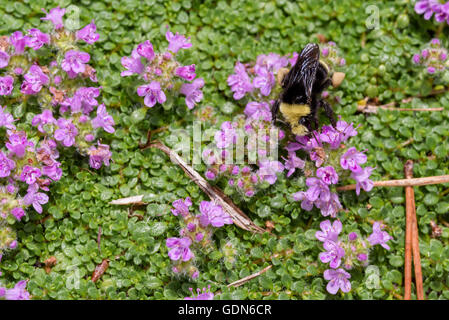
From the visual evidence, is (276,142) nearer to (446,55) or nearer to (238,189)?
(238,189)

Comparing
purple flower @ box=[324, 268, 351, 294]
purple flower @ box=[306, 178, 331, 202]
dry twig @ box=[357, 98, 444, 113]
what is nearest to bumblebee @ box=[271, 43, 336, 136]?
purple flower @ box=[306, 178, 331, 202]

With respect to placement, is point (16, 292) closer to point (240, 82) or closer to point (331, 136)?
point (240, 82)

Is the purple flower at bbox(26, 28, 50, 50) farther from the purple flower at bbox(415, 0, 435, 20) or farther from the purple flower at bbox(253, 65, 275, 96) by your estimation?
the purple flower at bbox(415, 0, 435, 20)

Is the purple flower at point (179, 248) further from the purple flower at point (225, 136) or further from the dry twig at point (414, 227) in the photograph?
the dry twig at point (414, 227)

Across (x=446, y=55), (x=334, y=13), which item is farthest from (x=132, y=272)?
(x=446, y=55)

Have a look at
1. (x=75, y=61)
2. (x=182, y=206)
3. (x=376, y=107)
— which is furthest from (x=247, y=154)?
(x=75, y=61)

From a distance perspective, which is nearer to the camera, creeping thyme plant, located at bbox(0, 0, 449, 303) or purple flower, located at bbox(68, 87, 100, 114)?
creeping thyme plant, located at bbox(0, 0, 449, 303)

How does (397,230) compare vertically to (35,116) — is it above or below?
below
